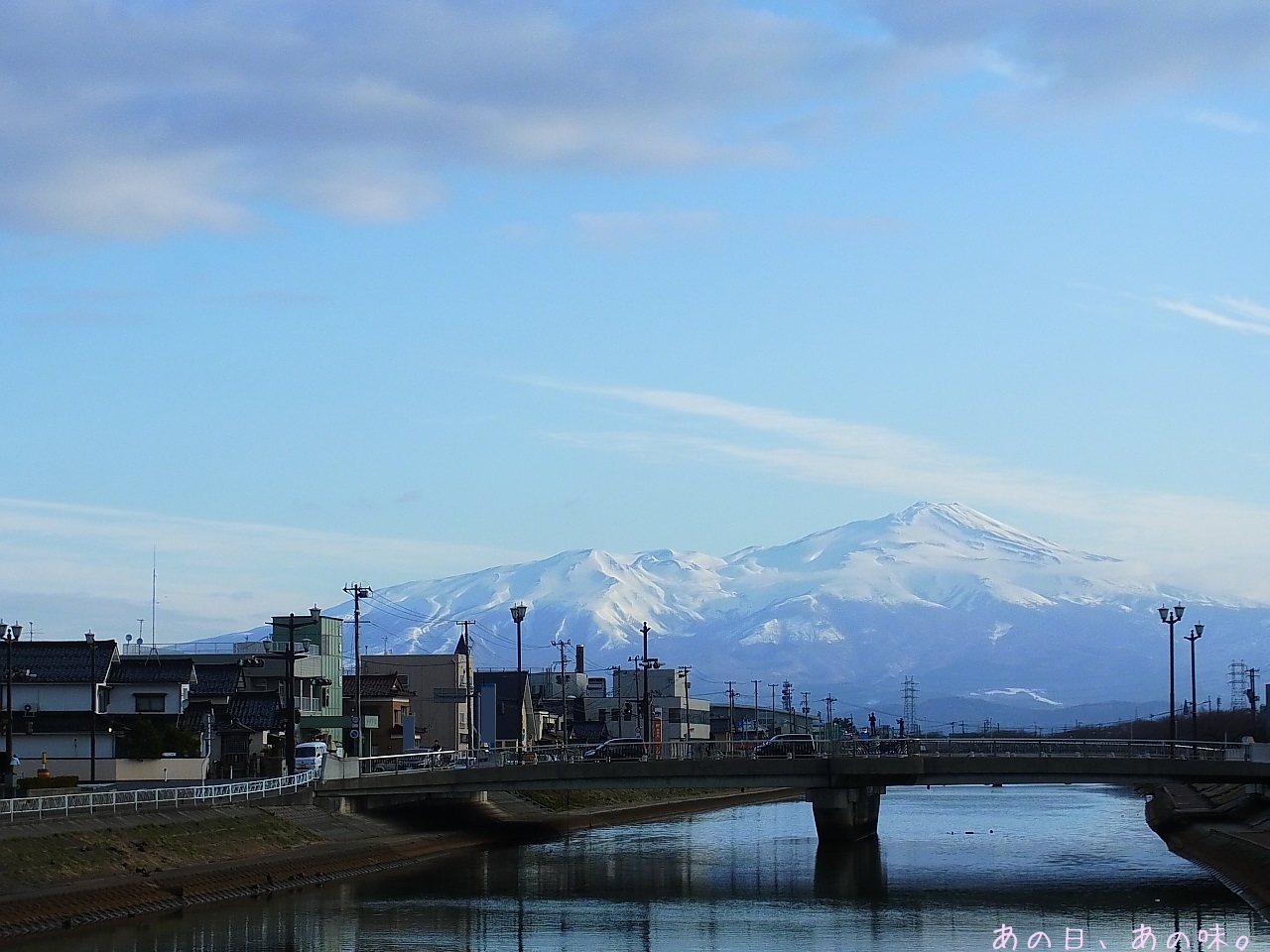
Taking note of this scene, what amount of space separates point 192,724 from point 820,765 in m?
33.6

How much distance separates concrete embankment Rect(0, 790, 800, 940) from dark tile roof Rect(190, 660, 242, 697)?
21842 millimetres

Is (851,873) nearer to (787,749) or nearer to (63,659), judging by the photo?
(787,749)

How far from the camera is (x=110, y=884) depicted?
170 feet

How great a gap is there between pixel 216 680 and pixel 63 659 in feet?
46.3

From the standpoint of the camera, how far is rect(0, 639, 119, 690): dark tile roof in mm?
86875

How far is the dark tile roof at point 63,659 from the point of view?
285 ft

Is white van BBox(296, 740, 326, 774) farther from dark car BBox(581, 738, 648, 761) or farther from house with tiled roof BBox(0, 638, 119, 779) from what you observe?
dark car BBox(581, 738, 648, 761)

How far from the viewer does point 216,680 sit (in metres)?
102

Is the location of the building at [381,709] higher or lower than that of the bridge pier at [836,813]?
higher

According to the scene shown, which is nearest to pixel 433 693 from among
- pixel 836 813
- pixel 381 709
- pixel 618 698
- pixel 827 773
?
pixel 381 709

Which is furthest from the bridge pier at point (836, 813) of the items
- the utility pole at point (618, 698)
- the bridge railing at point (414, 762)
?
the utility pole at point (618, 698)

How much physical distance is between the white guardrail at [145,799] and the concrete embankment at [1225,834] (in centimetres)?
3717

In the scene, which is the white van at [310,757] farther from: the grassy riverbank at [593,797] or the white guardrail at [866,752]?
the grassy riverbank at [593,797]

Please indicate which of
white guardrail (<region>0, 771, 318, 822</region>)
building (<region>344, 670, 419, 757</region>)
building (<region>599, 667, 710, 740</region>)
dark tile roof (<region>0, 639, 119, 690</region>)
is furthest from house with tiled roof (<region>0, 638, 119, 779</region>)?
building (<region>599, 667, 710, 740</region>)
